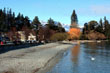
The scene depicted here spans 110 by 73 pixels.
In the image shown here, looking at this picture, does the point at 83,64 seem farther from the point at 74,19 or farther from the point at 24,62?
the point at 74,19

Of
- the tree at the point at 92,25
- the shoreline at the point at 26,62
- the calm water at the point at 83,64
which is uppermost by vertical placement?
the tree at the point at 92,25

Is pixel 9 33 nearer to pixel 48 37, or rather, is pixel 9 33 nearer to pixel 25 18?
pixel 48 37

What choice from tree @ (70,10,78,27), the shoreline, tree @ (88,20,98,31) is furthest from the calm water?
tree @ (70,10,78,27)

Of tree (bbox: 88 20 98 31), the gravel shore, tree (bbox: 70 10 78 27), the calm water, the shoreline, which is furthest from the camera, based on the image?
tree (bbox: 70 10 78 27)

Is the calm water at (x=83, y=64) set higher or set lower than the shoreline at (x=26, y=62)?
lower

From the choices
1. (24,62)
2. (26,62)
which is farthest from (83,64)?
(24,62)

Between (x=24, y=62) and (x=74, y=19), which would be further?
(x=74, y=19)

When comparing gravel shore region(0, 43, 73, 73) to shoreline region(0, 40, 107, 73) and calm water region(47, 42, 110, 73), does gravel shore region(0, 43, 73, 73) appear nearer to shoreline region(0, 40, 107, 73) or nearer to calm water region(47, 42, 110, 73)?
shoreline region(0, 40, 107, 73)

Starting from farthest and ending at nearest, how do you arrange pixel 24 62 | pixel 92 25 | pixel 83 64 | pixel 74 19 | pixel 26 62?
pixel 74 19 → pixel 92 25 → pixel 26 62 → pixel 24 62 → pixel 83 64

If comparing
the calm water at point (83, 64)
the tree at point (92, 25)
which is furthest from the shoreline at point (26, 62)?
the tree at point (92, 25)

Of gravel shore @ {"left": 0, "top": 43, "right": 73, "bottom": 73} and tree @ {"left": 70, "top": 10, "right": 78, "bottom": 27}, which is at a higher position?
tree @ {"left": 70, "top": 10, "right": 78, "bottom": 27}

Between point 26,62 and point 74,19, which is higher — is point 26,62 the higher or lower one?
the lower one

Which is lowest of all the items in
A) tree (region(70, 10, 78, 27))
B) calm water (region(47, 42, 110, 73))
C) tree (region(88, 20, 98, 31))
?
calm water (region(47, 42, 110, 73))

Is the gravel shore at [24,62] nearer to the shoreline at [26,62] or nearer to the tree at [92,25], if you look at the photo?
the shoreline at [26,62]
